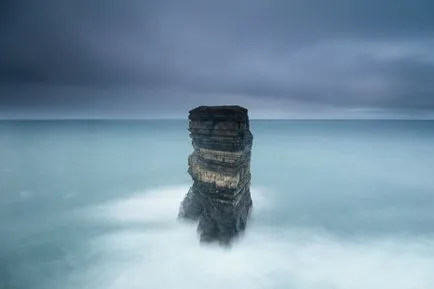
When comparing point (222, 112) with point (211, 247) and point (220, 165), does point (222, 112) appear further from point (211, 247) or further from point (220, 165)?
point (211, 247)

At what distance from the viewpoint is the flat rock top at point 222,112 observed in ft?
33.1

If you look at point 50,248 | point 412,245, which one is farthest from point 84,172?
point 412,245

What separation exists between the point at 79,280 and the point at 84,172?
78.8 feet

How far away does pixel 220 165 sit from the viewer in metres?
10.6

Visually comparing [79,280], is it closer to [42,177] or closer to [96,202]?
[96,202]

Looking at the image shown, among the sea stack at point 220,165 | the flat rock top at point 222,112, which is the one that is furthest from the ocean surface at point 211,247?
the flat rock top at point 222,112

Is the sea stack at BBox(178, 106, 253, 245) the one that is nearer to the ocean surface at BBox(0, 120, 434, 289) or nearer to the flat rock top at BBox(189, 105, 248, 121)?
the flat rock top at BBox(189, 105, 248, 121)

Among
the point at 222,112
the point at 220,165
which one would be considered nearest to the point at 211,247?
the point at 220,165

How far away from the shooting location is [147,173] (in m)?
31.4

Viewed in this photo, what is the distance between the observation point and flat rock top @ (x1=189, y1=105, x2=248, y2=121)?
1009cm

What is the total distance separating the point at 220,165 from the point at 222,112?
1.96 m

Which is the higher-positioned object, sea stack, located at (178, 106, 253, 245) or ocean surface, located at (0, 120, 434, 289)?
sea stack, located at (178, 106, 253, 245)

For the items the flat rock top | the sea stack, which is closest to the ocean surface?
the sea stack

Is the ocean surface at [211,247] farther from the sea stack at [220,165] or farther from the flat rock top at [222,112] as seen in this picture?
the flat rock top at [222,112]
